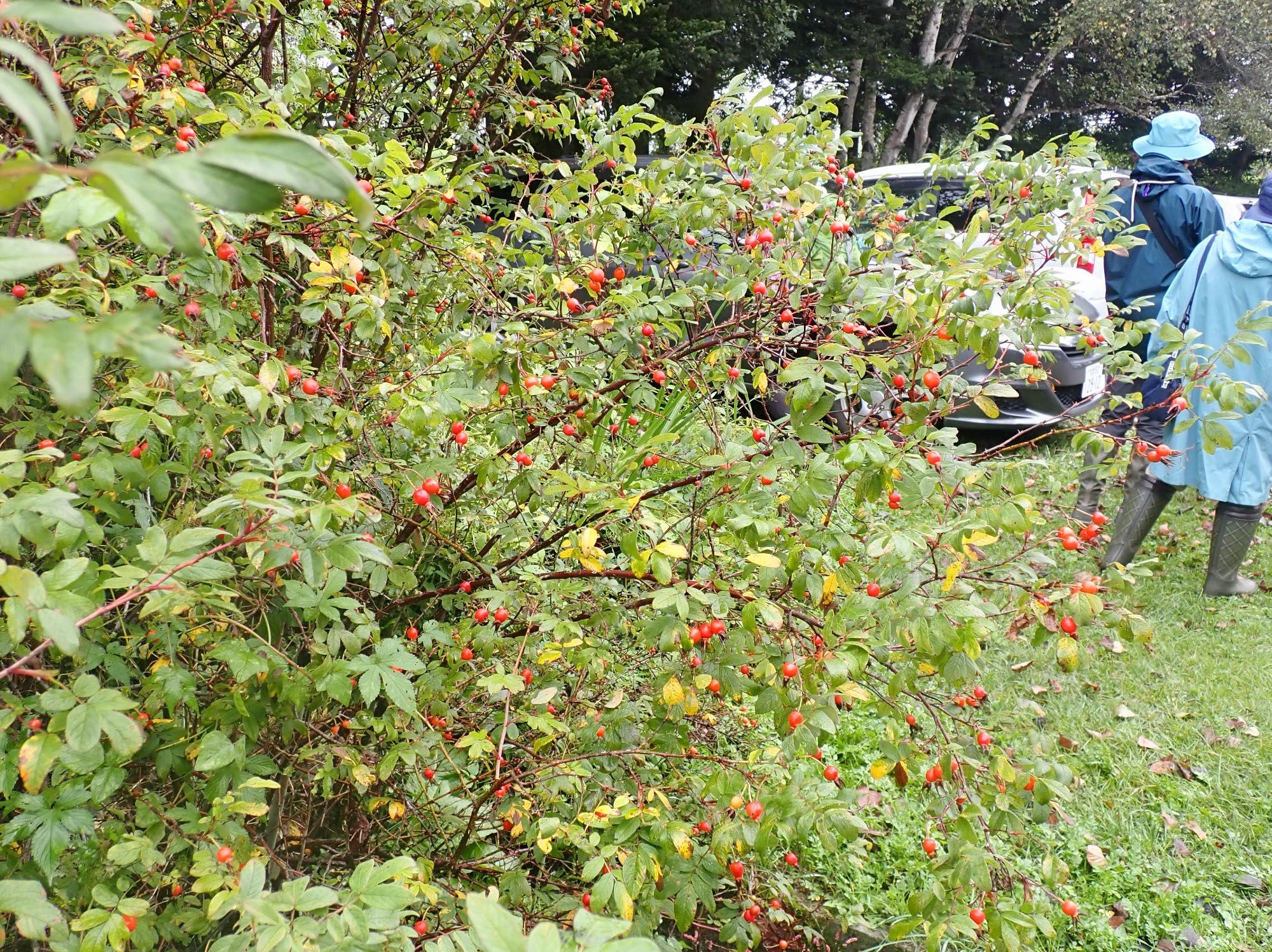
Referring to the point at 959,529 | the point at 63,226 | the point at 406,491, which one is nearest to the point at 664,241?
the point at 406,491

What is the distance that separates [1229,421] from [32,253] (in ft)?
13.4

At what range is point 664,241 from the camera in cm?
230

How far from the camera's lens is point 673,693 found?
1.56 meters

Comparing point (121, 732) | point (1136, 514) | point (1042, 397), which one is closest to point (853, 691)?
point (121, 732)

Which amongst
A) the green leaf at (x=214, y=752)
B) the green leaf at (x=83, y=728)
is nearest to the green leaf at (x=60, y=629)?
the green leaf at (x=83, y=728)

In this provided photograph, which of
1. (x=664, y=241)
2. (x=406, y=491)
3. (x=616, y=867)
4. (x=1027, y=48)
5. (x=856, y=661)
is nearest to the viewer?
(x=856, y=661)

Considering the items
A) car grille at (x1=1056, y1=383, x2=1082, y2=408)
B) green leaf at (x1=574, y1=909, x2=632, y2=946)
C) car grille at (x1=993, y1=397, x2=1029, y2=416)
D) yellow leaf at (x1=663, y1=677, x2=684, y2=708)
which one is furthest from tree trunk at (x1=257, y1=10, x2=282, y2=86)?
car grille at (x1=1056, y1=383, x2=1082, y2=408)

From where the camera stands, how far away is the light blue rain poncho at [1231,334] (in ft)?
12.0

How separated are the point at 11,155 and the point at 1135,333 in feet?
6.81

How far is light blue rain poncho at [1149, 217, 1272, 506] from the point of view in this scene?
12.0 feet

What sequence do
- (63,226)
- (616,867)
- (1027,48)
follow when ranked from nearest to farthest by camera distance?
(63,226) < (616,867) < (1027,48)

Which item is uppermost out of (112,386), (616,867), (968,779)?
(112,386)

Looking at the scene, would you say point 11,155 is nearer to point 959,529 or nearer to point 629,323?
point 629,323

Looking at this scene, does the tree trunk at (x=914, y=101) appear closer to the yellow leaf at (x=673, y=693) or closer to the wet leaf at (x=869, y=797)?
the wet leaf at (x=869, y=797)
